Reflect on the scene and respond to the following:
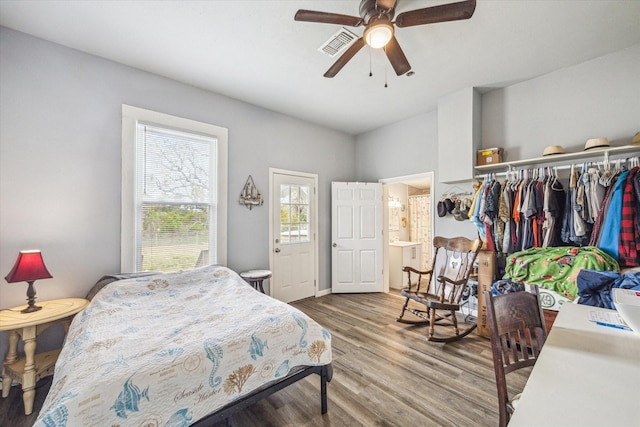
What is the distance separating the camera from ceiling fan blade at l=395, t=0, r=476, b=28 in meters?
1.56

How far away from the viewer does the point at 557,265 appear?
94.2 inches

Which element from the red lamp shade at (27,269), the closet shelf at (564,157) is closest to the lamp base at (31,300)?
the red lamp shade at (27,269)

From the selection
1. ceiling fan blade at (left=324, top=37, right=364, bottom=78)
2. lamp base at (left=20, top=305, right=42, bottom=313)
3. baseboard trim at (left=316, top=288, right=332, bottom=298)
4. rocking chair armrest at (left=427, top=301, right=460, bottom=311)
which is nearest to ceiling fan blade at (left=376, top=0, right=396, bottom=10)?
ceiling fan blade at (left=324, top=37, right=364, bottom=78)

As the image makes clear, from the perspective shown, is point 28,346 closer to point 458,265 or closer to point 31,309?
point 31,309

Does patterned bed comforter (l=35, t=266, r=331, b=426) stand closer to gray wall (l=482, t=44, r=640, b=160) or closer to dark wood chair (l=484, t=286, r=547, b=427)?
dark wood chair (l=484, t=286, r=547, b=427)

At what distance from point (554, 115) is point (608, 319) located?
8.38 ft

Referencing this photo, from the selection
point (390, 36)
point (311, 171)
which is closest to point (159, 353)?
point (390, 36)

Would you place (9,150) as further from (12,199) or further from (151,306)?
(151,306)

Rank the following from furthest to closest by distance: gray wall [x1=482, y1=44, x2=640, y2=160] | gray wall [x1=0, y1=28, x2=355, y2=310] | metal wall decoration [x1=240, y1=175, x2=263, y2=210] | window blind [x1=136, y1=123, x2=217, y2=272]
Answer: metal wall decoration [x1=240, y1=175, x2=263, y2=210]
window blind [x1=136, y1=123, x2=217, y2=272]
gray wall [x1=482, y1=44, x2=640, y2=160]
gray wall [x1=0, y1=28, x2=355, y2=310]

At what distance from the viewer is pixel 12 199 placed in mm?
2146

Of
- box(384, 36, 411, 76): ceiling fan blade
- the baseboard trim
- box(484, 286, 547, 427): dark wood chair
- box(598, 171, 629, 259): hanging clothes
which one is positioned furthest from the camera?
the baseboard trim

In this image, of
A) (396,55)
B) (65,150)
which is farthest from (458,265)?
(65,150)

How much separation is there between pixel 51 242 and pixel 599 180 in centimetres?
504

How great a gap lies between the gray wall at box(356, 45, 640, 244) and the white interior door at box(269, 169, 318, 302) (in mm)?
1871
